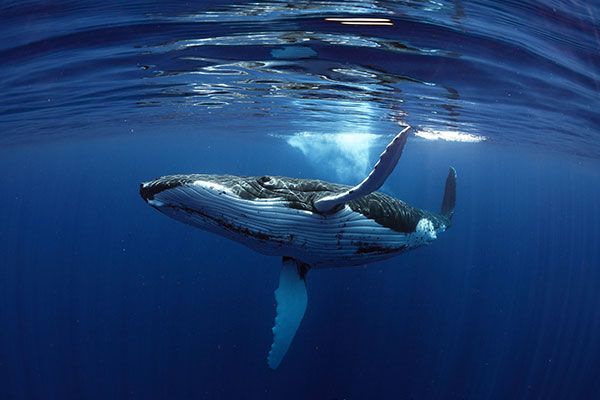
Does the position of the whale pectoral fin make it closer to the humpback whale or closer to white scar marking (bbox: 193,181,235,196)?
the humpback whale

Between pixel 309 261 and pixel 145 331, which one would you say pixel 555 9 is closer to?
pixel 309 261

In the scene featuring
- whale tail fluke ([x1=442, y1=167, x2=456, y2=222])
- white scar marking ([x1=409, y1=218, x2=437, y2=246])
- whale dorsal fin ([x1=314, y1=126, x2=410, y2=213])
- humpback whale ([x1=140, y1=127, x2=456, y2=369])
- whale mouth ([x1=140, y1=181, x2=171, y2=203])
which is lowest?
whale tail fluke ([x1=442, y1=167, x2=456, y2=222])

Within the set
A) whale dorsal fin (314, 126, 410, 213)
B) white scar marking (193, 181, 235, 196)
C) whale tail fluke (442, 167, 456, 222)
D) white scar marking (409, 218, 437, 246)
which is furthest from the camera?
whale tail fluke (442, 167, 456, 222)

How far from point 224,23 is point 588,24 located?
260 inches

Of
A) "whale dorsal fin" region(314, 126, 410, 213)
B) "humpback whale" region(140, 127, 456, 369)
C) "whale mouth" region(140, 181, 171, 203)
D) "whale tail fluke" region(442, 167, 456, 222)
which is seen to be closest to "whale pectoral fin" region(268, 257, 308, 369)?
"humpback whale" region(140, 127, 456, 369)

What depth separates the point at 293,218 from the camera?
160 inches

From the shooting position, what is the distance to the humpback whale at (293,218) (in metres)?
3.81

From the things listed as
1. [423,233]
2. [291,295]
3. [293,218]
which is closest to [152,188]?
[293,218]

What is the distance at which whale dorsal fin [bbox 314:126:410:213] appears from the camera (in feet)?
10.9

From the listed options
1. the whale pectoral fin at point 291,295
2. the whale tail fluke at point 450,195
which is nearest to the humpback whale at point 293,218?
the whale pectoral fin at point 291,295

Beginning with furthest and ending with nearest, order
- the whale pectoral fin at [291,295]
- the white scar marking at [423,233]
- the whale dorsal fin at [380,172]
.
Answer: the white scar marking at [423,233], the whale pectoral fin at [291,295], the whale dorsal fin at [380,172]

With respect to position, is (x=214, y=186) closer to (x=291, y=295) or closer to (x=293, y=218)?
(x=293, y=218)

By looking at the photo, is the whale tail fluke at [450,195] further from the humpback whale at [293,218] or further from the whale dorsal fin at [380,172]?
the whale dorsal fin at [380,172]

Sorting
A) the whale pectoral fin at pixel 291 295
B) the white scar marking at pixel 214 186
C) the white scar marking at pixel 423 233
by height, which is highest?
the white scar marking at pixel 214 186
